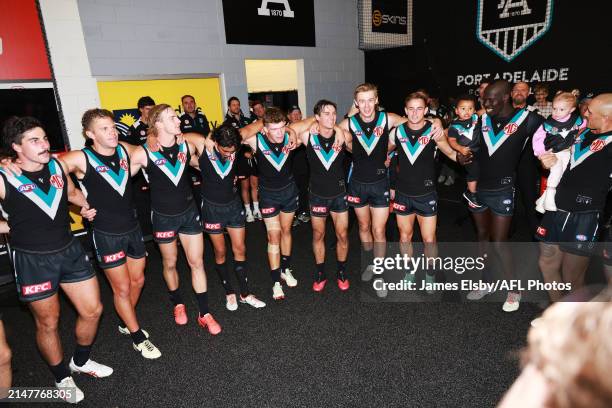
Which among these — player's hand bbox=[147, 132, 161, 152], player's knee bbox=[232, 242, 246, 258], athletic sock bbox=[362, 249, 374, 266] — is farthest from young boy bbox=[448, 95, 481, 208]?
player's hand bbox=[147, 132, 161, 152]

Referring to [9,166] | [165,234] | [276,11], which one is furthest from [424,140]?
[276,11]

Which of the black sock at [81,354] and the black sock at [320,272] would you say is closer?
the black sock at [81,354]

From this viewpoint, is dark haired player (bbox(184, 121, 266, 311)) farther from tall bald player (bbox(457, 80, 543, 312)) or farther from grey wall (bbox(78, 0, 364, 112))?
grey wall (bbox(78, 0, 364, 112))

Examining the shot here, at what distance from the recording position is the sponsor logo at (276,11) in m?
7.44

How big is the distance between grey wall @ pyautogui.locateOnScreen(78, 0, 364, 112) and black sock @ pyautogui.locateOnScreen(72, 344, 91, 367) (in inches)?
176

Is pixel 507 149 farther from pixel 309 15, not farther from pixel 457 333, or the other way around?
pixel 309 15

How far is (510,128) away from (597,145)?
65 centimetres

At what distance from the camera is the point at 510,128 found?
3184 millimetres

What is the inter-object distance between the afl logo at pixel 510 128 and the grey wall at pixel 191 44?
5.34 m

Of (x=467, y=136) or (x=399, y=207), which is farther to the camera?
(x=399, y=207)

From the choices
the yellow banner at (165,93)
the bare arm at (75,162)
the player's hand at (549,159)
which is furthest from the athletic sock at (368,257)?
the yellow banner at (165,93)

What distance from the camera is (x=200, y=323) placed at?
3432 millimetres

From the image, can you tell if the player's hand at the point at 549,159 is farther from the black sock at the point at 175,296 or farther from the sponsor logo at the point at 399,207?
the black sock at the point at 175,296

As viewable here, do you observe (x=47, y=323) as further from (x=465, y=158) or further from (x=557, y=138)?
(x=557, y=138)
